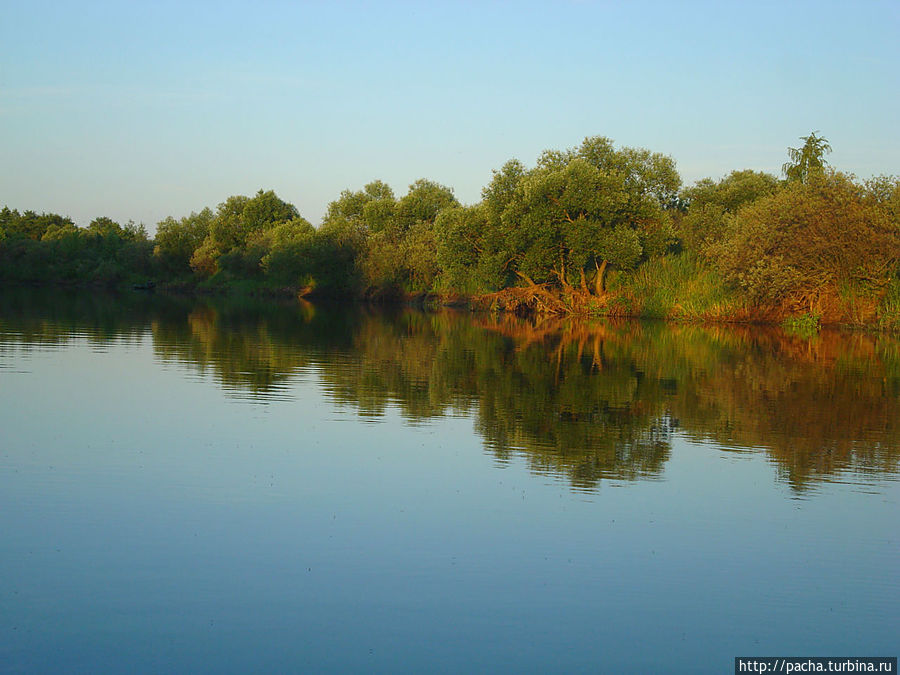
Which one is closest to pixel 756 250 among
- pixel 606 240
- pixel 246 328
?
pixel 606 240

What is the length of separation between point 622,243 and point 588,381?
110 feet

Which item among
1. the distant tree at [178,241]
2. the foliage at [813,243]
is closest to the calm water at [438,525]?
the foliage at [813,243]

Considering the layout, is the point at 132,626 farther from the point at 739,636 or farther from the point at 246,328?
the point at 246,328

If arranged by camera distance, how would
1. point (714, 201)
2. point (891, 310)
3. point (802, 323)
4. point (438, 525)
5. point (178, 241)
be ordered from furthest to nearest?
point (178, 241) → point (714, 201) → point (802, 323) → point (891, 310) → point (438, 525)

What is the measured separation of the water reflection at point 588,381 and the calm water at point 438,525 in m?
0.14

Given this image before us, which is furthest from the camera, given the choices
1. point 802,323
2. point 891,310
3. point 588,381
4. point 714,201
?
point 714,201

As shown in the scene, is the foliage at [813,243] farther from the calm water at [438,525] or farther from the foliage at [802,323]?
the calm water at [438,525]

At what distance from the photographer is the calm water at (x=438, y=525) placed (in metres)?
6.69

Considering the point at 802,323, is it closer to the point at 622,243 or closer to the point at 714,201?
the point at 622,243

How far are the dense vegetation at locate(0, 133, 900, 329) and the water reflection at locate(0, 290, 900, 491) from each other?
5.65m

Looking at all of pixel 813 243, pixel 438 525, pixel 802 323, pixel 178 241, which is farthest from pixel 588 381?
pixel 178 241

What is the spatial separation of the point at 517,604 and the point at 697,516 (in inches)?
145

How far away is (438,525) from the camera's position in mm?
9531

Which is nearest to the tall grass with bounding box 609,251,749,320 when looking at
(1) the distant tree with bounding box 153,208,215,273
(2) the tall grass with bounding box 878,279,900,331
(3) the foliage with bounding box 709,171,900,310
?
(3) the foliage with bounding box 709,171,900,310
